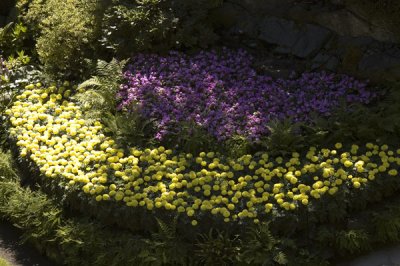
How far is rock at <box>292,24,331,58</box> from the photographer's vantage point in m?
8.88

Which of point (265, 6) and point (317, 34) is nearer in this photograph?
point (317, 34)

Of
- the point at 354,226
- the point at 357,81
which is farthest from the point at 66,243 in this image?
the point at 357,81

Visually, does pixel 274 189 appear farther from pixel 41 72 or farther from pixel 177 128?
pixel 41 72

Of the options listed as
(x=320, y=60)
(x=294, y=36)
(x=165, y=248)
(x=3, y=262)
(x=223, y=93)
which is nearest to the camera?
(x=165, y=248)

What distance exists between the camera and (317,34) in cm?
891

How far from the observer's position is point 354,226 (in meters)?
6.68

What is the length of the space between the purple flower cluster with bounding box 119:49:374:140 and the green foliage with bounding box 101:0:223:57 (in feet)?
0.67

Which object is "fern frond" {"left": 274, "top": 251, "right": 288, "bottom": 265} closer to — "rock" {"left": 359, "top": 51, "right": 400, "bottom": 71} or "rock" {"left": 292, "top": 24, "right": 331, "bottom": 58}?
"rock" {"left": 359, "top": 51, "right": 400, "bottom": 71}

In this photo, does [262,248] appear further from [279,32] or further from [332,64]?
[279,32]

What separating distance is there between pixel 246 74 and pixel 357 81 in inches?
61.6

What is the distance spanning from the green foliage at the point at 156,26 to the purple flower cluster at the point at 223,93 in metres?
0.21

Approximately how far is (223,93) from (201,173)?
1.66 metres

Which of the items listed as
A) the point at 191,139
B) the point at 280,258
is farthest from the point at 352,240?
the point at 191,139

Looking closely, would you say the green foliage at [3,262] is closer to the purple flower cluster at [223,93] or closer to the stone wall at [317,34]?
the purple flower cluster at [223,93]
